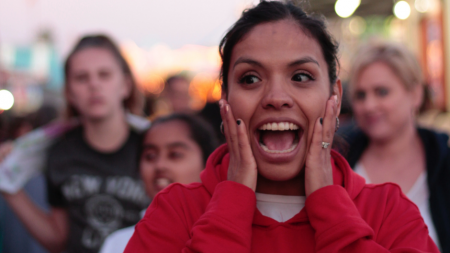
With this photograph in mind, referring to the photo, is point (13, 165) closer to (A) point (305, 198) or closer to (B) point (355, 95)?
(A) point (305, 198)

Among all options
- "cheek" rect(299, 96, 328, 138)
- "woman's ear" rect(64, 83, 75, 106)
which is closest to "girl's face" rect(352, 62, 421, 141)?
"cheek" rect(299, 96, 328, 138)

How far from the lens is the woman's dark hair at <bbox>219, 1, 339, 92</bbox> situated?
141 centimetres

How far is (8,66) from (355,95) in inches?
1137

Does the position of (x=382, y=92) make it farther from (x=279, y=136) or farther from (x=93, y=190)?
(x=93, y=190)

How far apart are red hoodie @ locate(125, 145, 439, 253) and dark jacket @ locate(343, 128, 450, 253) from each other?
3.29 feet

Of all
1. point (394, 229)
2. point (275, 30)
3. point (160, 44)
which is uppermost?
point (275, 30)

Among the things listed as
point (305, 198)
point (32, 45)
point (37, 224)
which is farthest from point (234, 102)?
point (32, 45)

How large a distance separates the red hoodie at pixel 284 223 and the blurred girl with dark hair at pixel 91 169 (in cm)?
140

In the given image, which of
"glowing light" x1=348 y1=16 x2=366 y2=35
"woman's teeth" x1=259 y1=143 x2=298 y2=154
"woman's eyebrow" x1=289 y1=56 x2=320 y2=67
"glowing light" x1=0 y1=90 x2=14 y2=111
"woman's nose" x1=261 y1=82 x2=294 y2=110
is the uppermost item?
"glowing light" x1=348 y1=16 x2=366 y2=35

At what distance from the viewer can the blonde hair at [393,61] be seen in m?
2.64

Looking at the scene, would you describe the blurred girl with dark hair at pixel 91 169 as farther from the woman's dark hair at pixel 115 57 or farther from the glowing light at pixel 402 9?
the glowing light at pixel 402 9

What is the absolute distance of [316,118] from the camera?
1337 mm

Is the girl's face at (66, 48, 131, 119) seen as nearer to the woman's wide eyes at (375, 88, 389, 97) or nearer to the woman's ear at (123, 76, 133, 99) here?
the woman's ear at (123, 76, 133, 99)

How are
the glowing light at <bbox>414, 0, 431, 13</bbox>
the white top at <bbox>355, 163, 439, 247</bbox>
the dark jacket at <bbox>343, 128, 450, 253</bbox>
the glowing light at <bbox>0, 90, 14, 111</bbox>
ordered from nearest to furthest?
the dark jacket at <bbox>343, 128, 450, 253</bbox>, the white top at <bbox>355, 163, 439, 247</bbox>, the glowing light at <bbox>0, 90, 14, 111</bbox>, the glowing light at <bbox>414, 0, 431, 13</bbox>
